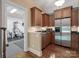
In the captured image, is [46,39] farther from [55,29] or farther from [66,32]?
[66,32]

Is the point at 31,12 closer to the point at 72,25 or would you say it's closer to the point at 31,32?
the point at 31,32

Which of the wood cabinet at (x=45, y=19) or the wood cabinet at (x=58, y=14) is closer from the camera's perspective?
the wood cabinet at (x=45, y=19)

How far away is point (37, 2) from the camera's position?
3.33 m

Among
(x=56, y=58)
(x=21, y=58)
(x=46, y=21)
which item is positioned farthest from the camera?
(x=46, y=21)

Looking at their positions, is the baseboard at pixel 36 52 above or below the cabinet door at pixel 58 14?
below

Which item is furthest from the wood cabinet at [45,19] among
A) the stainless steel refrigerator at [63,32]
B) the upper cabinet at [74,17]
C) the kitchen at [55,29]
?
the upper cabinet at [74,17]

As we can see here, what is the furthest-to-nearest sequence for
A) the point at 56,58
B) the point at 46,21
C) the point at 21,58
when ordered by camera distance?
the point at 46,21, the point at 56,58, the point at 21,58

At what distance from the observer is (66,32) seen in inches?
167

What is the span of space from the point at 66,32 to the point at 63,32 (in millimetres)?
147

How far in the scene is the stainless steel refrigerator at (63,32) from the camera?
13.7 ft

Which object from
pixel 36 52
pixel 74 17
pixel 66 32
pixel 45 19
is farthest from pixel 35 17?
pixel 74 17

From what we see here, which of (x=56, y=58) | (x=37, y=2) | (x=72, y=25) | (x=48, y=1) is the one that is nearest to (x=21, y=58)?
(x=56, y=58)

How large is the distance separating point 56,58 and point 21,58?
1.02 metres

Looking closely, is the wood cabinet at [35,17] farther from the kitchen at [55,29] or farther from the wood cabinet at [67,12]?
the wood cabinet at [67,12]
